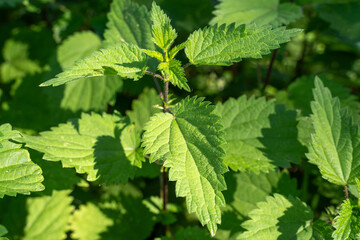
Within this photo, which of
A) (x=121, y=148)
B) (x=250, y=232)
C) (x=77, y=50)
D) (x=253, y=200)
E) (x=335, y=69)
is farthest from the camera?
(x=335, y=69)

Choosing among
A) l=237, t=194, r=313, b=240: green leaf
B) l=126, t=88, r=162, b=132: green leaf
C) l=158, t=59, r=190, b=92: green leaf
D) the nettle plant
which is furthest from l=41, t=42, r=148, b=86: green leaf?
l=237, t=194, r=313, b=240: green leaf

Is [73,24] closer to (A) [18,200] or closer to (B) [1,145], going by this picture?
(A) [18,200]

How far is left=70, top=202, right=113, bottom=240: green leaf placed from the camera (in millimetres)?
2627

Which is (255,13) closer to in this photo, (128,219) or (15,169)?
(128,219)

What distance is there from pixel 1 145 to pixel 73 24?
227 cm

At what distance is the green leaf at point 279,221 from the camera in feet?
6.25

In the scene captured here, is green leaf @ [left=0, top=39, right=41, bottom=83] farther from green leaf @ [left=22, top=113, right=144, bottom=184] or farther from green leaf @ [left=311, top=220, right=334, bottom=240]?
green leaf @ [left=311, top=220, right=334, bottom=240]

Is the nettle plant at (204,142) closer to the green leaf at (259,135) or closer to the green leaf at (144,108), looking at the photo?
the green leaf at (259,135)

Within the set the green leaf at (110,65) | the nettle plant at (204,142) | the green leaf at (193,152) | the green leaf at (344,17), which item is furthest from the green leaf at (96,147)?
the green leaf at (344,17)

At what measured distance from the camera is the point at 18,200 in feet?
9.09

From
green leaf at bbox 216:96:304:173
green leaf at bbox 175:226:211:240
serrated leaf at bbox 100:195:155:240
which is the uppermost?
green leaf at bbox 216:96:304:173

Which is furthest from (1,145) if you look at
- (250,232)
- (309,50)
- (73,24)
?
(309,50)

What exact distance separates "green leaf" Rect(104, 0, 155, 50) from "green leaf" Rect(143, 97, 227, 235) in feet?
2.17

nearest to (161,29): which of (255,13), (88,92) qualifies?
(255,13)
